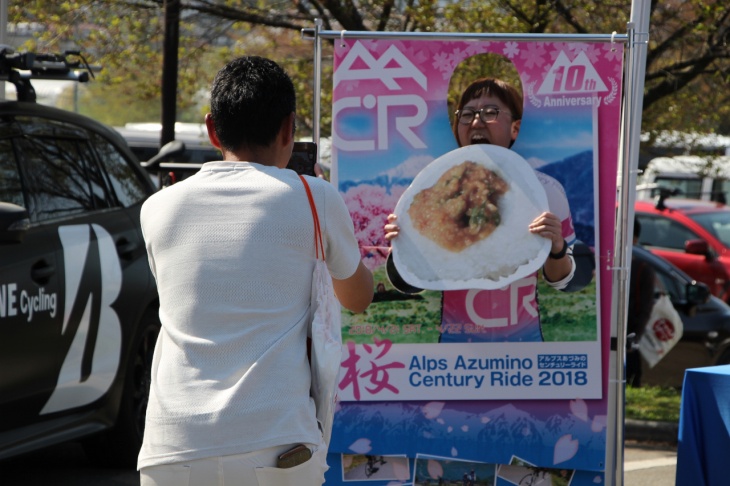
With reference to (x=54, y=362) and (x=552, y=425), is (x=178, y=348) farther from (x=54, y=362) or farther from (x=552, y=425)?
(x=54, y=362)

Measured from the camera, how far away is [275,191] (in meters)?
2.55

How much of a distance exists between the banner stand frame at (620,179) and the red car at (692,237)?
34.4 ft

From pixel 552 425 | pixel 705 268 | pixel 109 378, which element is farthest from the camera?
pixel 705 268

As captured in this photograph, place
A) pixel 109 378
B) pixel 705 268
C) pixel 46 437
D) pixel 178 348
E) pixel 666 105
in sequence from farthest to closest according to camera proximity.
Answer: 1. pixel 705 268
2. pixel 666 105
3. pixel 109 378
4. pixel 46 437
5. pixel 178 348

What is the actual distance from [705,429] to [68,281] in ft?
10.1

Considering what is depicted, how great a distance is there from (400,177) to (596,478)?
4.41 ft

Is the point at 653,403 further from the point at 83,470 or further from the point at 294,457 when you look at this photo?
the point at 294,457

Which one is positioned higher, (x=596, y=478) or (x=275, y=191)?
(x=275, y=191)

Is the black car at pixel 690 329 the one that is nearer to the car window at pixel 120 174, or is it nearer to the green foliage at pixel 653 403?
the green foliage at pixel 653 403

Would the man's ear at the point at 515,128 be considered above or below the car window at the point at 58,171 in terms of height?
above

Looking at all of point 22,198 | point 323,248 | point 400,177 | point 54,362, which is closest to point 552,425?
point 400,177

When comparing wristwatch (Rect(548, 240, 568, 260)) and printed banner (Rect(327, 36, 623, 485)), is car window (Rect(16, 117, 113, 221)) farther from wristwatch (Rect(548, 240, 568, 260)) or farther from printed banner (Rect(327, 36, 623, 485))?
wristwatch (Rect(548, 240, 568, 260))

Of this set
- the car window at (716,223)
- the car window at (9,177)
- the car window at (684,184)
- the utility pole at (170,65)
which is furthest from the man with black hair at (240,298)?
the car window at (684,184)

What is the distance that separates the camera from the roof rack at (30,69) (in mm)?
5742
